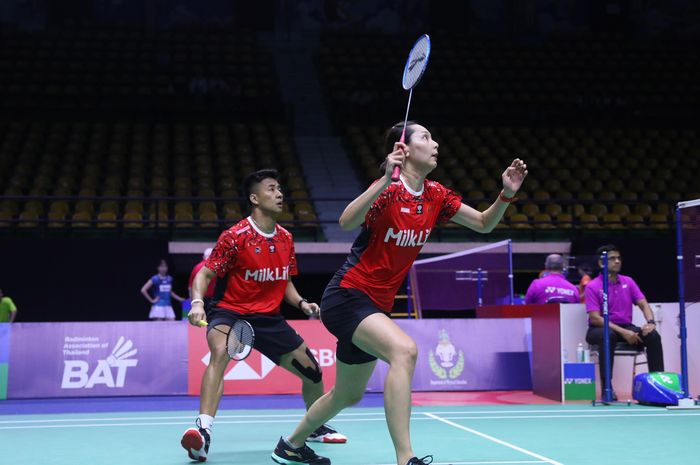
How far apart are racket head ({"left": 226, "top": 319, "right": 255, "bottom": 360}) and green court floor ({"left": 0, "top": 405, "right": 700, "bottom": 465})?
0.63 metres

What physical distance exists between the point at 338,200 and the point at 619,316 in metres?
6.81

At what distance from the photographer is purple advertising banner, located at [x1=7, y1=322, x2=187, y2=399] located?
9250mm

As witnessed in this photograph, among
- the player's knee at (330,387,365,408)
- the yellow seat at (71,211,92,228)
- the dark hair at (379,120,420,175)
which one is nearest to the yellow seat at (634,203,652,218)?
the yellow seat at (71,211,92,228)

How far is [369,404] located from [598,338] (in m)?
2.31

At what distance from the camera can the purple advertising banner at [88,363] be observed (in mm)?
9250

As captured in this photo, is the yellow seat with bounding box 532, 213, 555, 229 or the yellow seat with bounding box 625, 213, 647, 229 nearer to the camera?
the yellow seat with bounding box 532, 213, 555, 229

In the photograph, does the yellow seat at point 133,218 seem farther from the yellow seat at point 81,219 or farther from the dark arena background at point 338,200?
the yellow seat at point 81,219

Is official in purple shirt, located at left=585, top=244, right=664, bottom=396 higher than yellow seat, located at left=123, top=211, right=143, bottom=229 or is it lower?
lower

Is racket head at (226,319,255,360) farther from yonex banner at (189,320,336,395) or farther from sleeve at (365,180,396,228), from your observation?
yonex banner at (189,320,336,395)

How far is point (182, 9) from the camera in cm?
2394

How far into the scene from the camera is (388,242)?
4.23m

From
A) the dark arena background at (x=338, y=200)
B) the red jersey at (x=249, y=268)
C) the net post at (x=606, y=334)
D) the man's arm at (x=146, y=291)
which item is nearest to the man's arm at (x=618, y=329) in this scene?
the net post at (x=606, y=334)

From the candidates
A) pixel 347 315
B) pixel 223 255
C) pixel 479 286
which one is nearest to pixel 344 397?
pixel 347 315

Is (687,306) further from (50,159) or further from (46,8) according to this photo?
(46,8)
